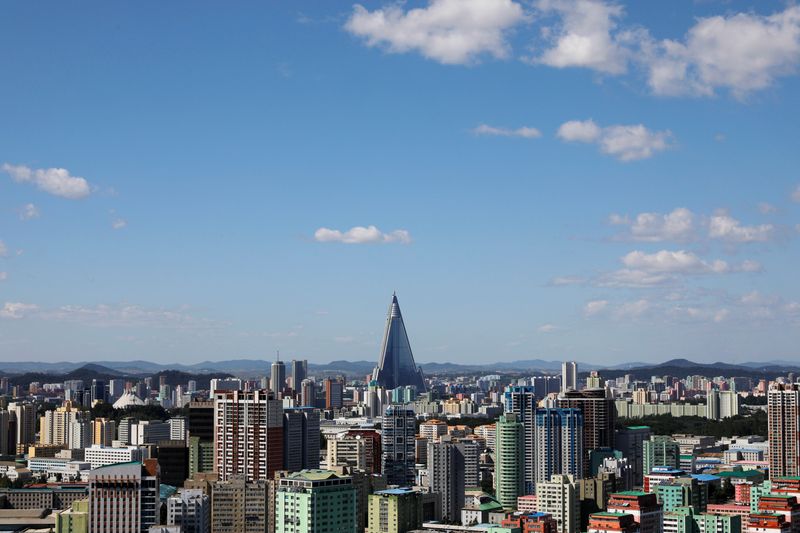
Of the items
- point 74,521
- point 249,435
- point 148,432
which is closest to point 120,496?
point 74,521

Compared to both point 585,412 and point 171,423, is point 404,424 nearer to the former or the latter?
point 585,412

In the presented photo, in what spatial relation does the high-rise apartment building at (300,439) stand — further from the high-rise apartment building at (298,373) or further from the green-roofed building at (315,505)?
the high-rise apartment building at (298,373)

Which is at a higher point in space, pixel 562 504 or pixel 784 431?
pixel 784 431

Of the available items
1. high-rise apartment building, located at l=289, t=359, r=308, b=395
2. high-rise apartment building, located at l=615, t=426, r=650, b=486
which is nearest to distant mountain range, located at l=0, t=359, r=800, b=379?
high-rise apartment building, located at l=289, t=359, r=308, b=395

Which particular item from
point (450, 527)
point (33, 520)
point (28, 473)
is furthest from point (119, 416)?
point (450, 527)

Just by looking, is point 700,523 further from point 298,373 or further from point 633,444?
point 298,373
